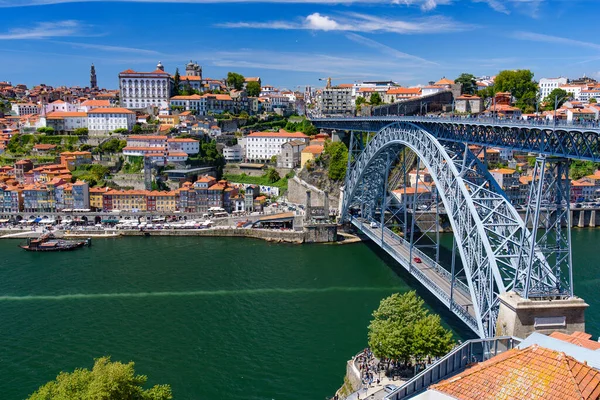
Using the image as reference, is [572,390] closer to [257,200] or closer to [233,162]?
[257,200]

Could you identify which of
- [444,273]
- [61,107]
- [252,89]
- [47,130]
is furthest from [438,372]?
[252,89]

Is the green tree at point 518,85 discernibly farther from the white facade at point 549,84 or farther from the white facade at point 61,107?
the white facade at point 61,107

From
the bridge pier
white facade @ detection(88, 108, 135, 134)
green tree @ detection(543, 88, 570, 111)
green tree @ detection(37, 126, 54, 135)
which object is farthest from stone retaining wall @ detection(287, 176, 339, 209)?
green tree @ detection(37, 126, 54, 135)

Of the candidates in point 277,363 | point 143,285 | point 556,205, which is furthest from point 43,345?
point 556,205

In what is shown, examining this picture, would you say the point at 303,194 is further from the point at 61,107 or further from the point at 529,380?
the point at 529,380

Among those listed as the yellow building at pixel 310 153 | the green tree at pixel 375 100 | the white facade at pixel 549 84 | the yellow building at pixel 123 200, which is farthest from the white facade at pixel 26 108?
the white facade at pixel 549 84

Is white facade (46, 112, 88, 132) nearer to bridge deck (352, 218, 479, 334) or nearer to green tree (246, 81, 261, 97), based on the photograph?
green tree (246, 81, 261, 97)

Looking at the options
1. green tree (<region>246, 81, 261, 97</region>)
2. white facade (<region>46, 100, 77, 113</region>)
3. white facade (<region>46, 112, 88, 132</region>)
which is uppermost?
green tree (<region>246, 81, 261, 97</region>)
